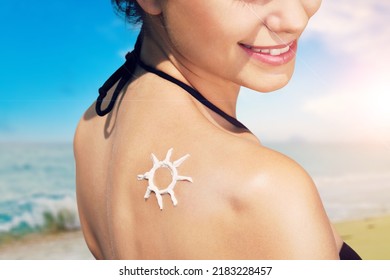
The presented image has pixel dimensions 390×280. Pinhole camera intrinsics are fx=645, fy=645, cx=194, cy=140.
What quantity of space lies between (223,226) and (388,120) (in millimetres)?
355

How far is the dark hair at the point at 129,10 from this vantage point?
982 mm

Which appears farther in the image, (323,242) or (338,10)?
(338,10)

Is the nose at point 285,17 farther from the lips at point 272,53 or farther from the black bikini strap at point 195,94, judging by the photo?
the black bikini strap at point 195,94

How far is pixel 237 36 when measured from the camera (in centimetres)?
88

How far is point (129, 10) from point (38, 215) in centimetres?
40

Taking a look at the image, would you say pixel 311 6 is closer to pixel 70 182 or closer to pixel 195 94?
pixel 195 94

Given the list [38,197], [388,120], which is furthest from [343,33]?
[38,197]

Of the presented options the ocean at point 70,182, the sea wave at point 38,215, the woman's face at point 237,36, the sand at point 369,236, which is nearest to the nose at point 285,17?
the woman's face at point 237,36

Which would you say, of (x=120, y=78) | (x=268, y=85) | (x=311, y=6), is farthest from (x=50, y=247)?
(x=311, y=6)

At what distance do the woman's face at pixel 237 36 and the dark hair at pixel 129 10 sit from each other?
9 centimetres

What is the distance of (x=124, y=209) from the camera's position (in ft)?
3.01

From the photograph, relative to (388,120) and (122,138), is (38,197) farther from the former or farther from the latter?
(388,120)

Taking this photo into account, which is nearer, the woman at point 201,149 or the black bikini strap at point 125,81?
the woman at point 201,149

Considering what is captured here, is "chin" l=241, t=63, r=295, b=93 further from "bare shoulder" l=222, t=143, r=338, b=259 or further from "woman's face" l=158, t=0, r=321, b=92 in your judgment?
"bare shoulder" l=222, t=143, r=338, b=259
